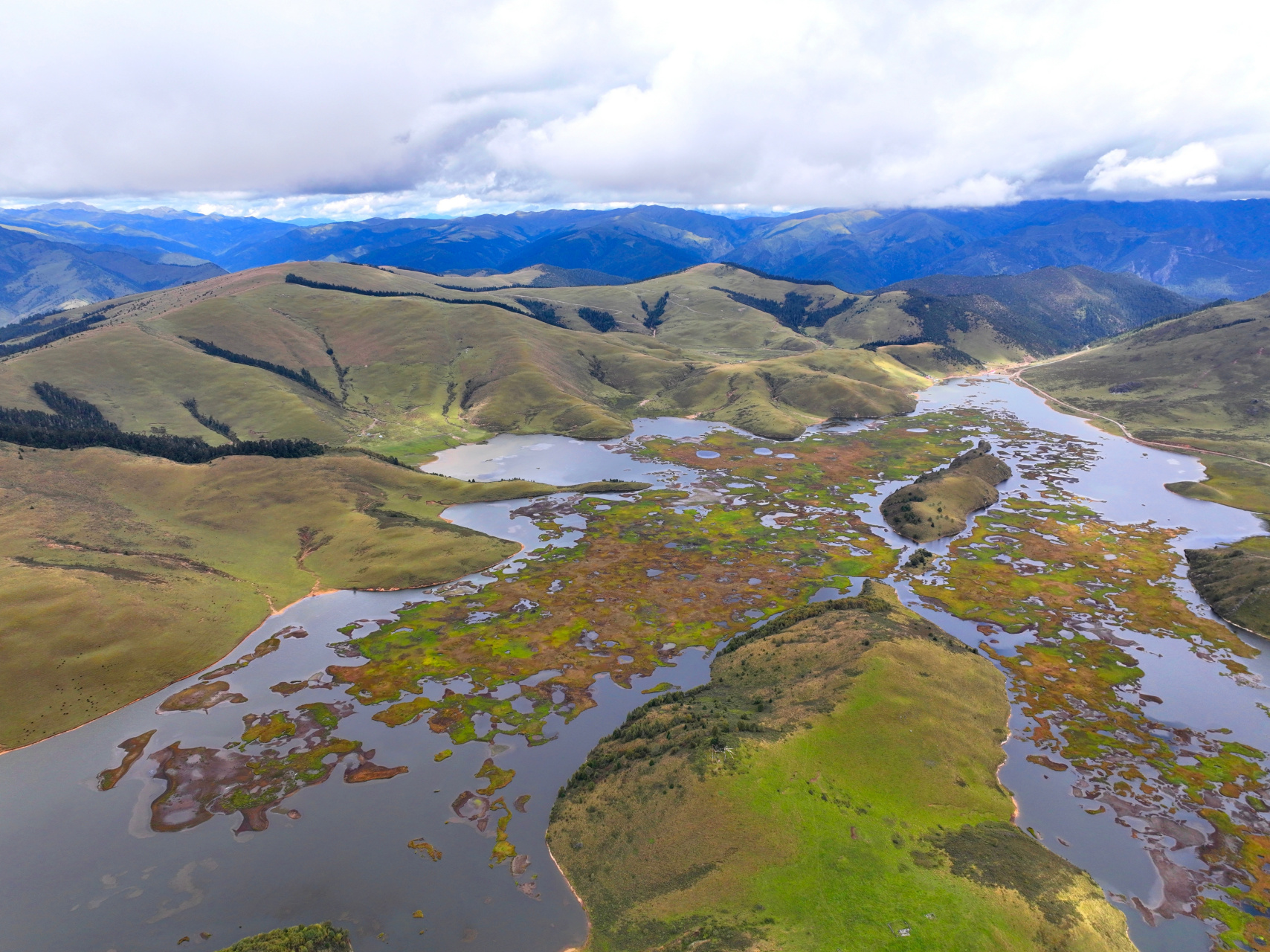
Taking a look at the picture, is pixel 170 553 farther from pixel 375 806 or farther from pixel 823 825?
pixel 823 825

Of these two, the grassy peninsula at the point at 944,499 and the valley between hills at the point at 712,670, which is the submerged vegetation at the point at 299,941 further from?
the grassy peninsula at the point at 944,499

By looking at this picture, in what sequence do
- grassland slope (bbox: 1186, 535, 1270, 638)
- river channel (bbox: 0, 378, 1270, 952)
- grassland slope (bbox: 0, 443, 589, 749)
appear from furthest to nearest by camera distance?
1. grassland slope (bbox: 1186, 535, 1270, 638)
2. grassland slope (bbox: 0, 443, 589, 749)
3. river channel (bbox: 0, 378, 1270, 952)

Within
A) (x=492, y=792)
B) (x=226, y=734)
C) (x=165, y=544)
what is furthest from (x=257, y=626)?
(x=492, y=792)

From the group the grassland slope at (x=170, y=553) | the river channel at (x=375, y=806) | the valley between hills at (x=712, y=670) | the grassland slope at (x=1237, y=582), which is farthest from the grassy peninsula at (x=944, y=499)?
the grassland slope at (x=170, y=553)

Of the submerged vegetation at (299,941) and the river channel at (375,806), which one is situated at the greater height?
the submerged vegetation at (299,941)

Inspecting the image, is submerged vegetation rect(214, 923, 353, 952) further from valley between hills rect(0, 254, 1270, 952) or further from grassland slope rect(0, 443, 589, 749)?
grassland slope rect(0, 443, 589, 749)

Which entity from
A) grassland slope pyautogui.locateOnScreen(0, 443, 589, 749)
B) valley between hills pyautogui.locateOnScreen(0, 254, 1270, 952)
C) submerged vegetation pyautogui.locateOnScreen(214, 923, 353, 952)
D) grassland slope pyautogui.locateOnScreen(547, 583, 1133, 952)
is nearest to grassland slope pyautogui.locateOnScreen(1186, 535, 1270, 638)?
valley between hills pyautogui.locateOnScreen(0, 254, 1270, 952)
